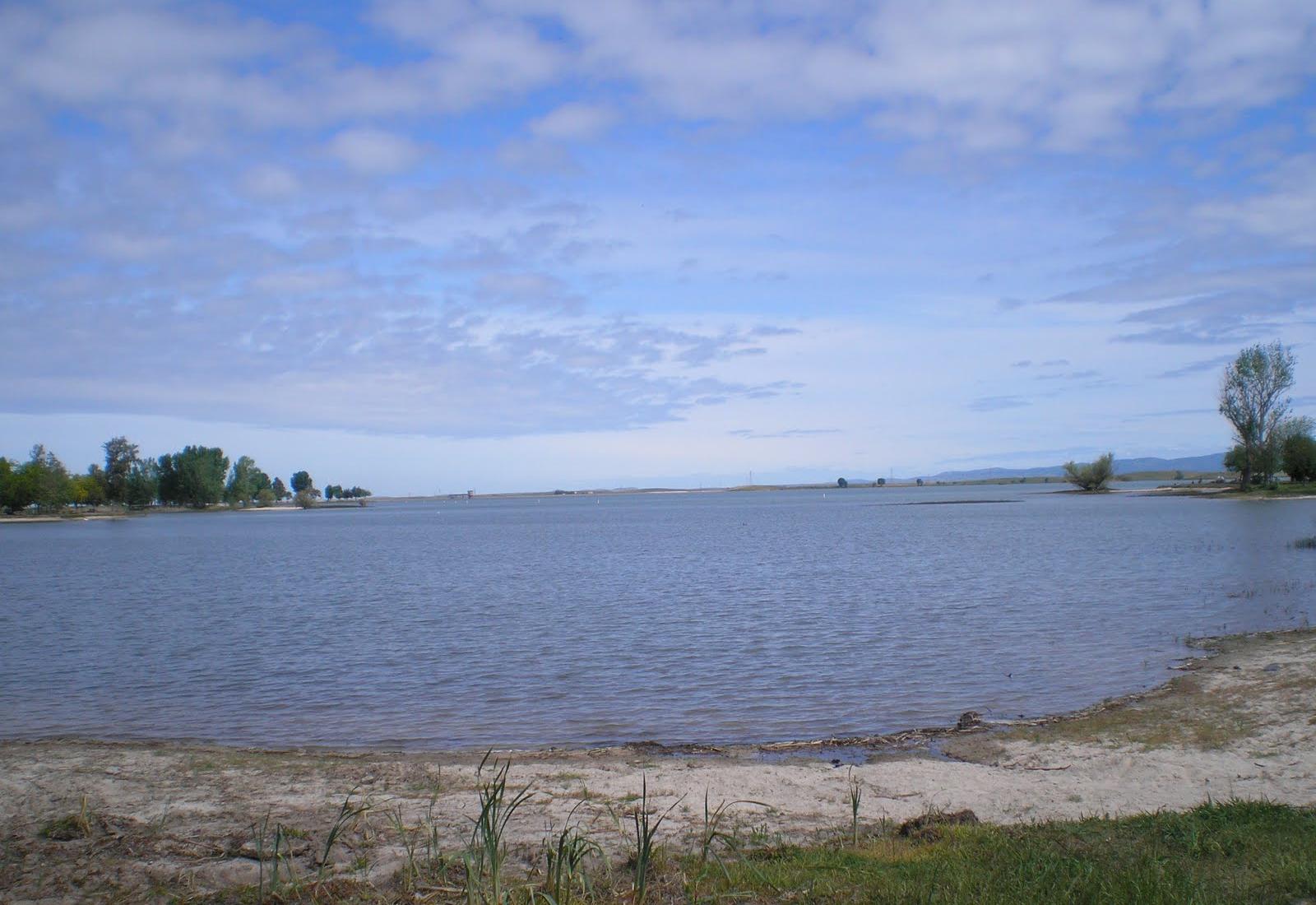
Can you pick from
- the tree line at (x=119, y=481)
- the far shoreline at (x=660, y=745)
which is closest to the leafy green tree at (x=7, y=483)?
the tree line at (x=119, y=481)

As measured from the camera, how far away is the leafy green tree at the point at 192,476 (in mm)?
187250

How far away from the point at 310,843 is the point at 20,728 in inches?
396

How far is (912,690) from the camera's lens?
1716 cm

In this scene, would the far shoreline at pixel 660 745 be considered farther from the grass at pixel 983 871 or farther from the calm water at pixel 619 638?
the grass at pixel 983 871

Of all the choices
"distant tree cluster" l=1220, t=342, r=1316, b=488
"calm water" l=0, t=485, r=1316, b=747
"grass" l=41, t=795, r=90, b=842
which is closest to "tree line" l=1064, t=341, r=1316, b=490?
"distant tree cluster" l=1220, t=342, r=1316, b=488

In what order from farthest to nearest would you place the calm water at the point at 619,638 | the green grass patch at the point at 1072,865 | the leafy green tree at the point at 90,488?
the leafy green tree at the point at 90,488
the calm water at the point at 619,638
the green grass patch at the point at 1072,865

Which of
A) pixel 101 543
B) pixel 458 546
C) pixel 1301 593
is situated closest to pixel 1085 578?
pixel 1301 593

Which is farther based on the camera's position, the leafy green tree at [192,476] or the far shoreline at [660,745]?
the leafy green tree at [192,476]

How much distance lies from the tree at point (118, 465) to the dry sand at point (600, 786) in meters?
185

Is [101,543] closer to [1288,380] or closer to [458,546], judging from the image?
[458,546]

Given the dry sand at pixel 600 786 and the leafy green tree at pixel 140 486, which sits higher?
the leafy green tree at pixel 140 486

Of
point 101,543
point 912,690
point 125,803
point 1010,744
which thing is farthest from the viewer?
point 101,543

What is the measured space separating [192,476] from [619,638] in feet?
612

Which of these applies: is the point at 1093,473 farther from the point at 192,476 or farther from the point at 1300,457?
the point at 192,476
